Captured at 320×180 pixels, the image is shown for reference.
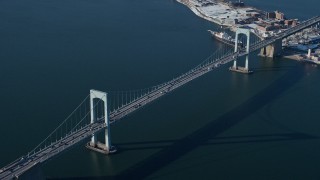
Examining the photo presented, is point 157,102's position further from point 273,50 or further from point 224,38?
point 224,38

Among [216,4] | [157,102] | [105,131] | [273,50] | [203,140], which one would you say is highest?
[216,4]

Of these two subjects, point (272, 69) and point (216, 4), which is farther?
point (216, 4)

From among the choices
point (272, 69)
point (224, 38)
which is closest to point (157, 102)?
point (272, 69)

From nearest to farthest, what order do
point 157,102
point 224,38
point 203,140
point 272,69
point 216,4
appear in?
point 203,140 < point 157,102 < point 272,69 < point 224,38 < point 216,4

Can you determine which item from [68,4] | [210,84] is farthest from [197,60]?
[68,4]

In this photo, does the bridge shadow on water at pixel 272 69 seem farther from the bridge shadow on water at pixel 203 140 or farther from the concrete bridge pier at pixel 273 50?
the bridge shadow on water at pixel 203 140

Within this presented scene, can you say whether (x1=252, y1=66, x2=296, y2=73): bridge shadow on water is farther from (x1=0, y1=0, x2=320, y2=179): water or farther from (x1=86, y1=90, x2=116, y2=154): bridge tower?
(x1=86, y1=90, x2=116, y2=154): bridge tower
